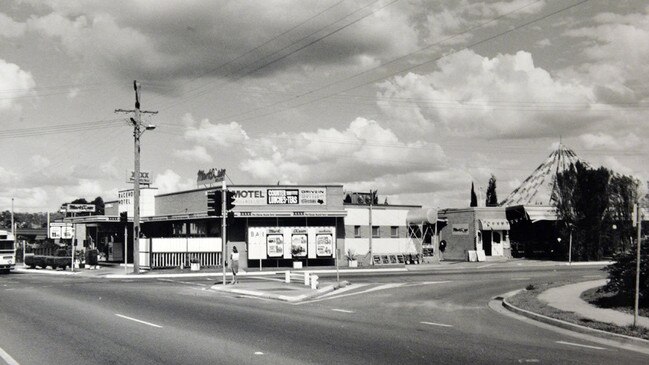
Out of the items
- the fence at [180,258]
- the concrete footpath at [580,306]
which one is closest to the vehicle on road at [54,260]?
the fence at [180,258]

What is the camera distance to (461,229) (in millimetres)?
55031

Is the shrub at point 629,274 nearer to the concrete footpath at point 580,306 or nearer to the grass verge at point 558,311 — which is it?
the concrete footpath at point 580,306

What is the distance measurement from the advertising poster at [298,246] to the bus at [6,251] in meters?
18.6

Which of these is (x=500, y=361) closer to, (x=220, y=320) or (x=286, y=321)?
(x=286, y=321)

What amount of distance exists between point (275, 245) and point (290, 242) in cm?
110

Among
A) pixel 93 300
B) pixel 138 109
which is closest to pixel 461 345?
pixel 93 300

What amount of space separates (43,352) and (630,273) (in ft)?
50.4

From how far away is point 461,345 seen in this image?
12062 mm

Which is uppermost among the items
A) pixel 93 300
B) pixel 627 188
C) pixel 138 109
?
pixel 138 109

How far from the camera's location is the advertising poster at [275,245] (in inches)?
1735

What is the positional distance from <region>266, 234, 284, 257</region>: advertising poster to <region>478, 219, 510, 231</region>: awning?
61.4 feet

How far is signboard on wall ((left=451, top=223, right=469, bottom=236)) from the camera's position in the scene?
54506mm

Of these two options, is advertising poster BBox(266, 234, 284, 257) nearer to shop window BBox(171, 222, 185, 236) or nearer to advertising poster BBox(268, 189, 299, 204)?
advertising poster BBox(268, 189, 299, 204)

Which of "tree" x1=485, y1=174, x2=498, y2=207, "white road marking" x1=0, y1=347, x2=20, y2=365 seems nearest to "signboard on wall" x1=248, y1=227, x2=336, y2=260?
"white road marking" x1=0, y1=347, x2=20, y2=365
